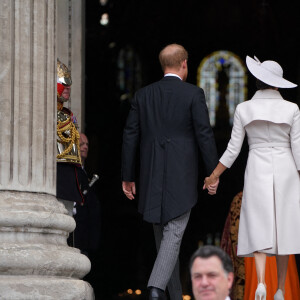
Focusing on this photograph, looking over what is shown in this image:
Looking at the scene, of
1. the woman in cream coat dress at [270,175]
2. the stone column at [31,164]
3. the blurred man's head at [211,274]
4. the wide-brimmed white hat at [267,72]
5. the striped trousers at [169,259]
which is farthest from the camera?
the wide-brimmed white hat at [267,72]

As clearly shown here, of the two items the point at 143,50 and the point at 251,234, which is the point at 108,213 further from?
the point at 251,234

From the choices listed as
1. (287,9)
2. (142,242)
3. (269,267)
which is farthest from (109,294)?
(269,267)

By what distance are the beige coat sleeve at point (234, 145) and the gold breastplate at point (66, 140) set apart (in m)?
1.37

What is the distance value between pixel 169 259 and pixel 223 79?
27.1 meters

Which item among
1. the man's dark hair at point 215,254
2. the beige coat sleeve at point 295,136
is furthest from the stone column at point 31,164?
the man's dark hair at point 215,254

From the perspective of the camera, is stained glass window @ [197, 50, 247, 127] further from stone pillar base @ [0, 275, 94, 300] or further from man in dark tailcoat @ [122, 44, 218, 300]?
stone pillar base @ [0, 275, 94, 300]

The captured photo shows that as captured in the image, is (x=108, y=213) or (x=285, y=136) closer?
(x=285, y=136)

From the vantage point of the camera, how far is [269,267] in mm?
11539

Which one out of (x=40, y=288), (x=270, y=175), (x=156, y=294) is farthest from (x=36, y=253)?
(x=270, y=175)

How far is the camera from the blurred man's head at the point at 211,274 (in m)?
5.96

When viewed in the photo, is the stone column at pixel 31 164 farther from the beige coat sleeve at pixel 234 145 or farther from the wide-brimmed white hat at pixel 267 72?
the wide-brimmed white hat at pixel 267 72

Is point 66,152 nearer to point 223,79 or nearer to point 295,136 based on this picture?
point 295,136

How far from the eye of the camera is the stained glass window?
3644cm

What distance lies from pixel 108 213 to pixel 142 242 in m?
1.32
